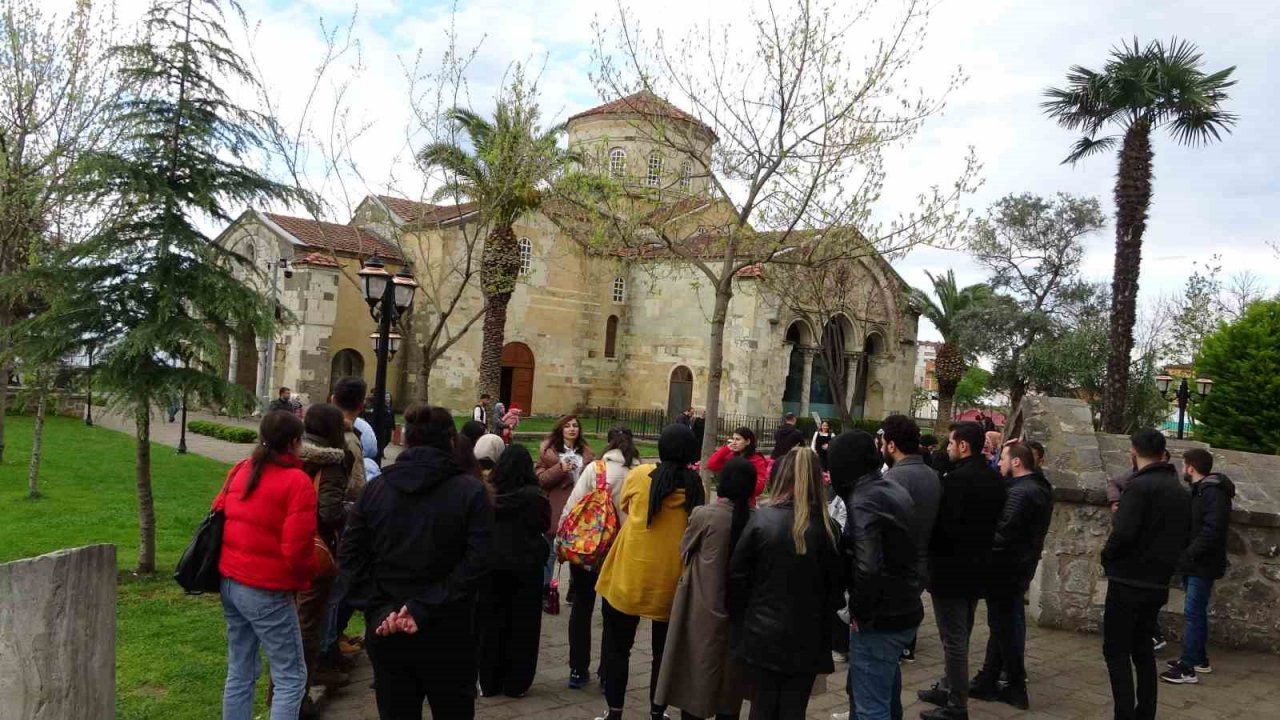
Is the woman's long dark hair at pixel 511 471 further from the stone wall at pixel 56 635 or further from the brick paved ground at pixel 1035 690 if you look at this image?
the stone wall at pixel 56 635

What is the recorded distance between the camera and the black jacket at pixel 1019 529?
222 inches

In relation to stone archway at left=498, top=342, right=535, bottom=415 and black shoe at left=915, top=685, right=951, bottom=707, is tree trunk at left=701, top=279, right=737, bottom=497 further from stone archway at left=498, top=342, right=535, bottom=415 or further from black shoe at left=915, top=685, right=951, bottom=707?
stone archway at left=498, top=342, right=535, bottom=415

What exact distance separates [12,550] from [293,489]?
7152 millimetres

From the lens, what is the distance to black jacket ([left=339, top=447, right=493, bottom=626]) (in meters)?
3.72

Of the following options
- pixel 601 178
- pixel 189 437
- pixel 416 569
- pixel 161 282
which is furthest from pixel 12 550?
pixel 189 437

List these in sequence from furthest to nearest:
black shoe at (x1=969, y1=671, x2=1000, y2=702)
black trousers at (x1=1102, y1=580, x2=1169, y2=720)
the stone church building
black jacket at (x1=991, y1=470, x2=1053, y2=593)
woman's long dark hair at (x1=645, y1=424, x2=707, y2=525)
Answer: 1. the stone church building
2. black shoe at (x1=969, y1=671, x2=1000, y2=702)
3. black jacket at (x1=991, y1=470, x2=1053, y2=593)
4. black trousers at (x1=1102, y1=580, x2=1169, y2=720)
5. woman's long dark hair at (x1=645, y1=424, x2=707, y2=525)

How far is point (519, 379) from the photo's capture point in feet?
102

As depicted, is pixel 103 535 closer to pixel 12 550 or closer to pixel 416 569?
pixel 12 550

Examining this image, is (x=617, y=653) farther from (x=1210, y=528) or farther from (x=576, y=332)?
(x=576, y=332)

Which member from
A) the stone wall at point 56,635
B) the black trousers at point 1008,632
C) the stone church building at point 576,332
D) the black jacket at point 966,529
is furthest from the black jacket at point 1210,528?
the stone church building at point 576,332

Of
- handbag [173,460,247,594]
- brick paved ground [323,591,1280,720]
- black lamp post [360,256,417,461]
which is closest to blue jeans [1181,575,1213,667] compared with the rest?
brick paved ground [323,591,1280,720]

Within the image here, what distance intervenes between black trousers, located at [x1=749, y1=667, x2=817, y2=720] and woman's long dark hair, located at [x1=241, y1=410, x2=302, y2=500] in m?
2.51

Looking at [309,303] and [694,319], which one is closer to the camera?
[309,303]

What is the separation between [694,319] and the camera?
103ft
